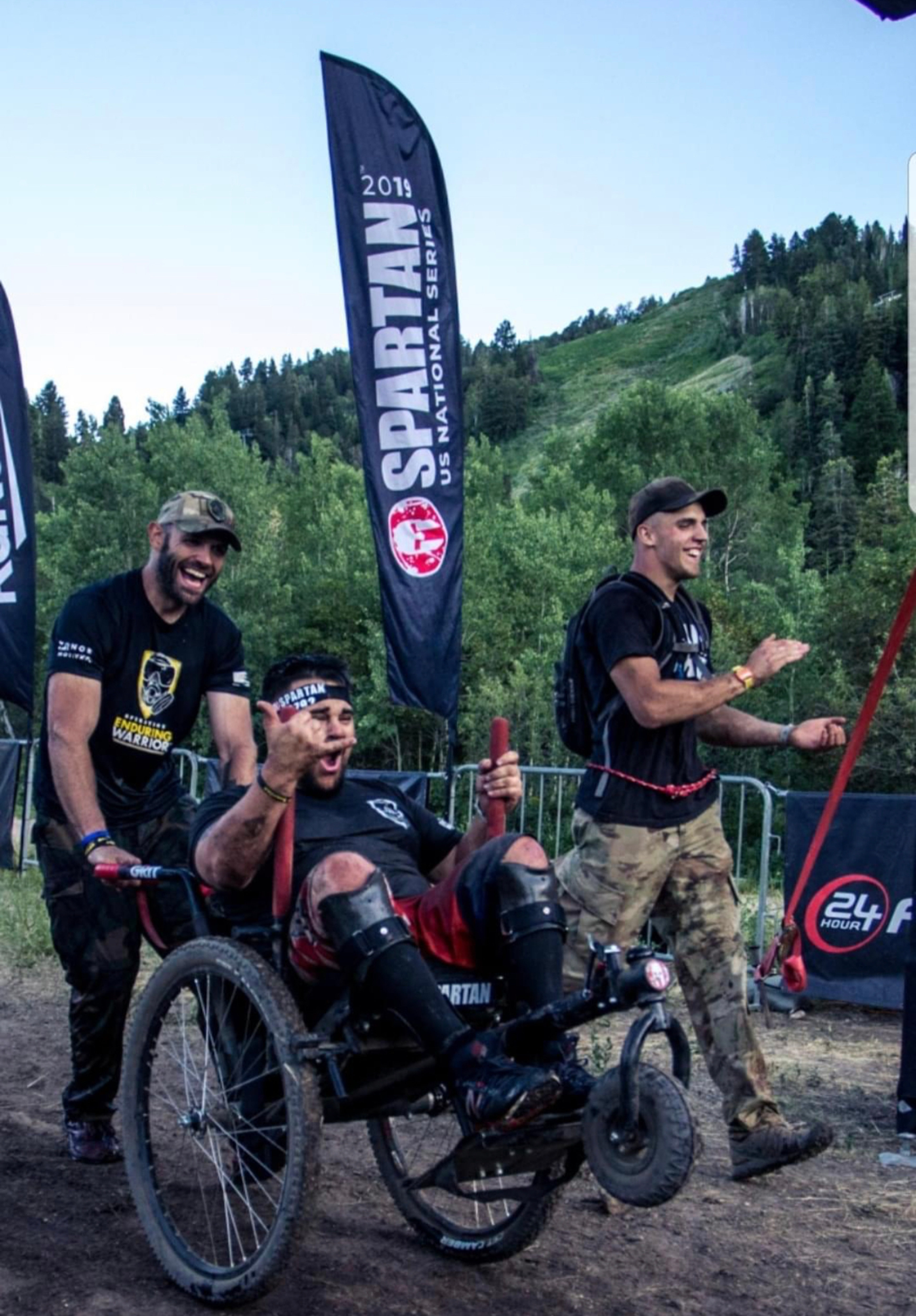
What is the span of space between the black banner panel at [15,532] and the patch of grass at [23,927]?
1.63 meters

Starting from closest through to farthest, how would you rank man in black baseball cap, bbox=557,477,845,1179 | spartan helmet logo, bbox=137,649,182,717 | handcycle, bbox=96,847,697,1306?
handcycle, bbox=96,847,697,1306
man in black baseball cap, bbox=557,477,845,1179
spartan helmet logo, bbox=137,649,182,717

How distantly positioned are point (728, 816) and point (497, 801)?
24.6 feet

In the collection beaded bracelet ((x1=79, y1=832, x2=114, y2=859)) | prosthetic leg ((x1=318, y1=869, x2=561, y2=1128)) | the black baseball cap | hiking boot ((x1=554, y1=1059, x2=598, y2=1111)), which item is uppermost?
the black baseball cap

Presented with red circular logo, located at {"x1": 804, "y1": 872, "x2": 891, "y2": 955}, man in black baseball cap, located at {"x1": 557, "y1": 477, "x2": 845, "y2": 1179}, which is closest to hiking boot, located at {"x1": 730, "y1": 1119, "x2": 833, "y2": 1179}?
man in black baseball cap, located at {"x1": 557, "y1": 477, "x2": 845, "y2": 1179}

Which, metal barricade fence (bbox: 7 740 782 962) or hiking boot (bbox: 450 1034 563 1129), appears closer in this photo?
hiking boot (bbox: 450 1034 563 1129)

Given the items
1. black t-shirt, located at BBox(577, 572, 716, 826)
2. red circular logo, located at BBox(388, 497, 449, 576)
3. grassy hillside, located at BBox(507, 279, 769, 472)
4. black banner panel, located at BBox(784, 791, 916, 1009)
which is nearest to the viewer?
black t-shirt, located at BBox(577, 572, 716, 826)

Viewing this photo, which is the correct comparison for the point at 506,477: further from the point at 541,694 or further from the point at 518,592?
the point at 541,694

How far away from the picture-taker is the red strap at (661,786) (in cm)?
430

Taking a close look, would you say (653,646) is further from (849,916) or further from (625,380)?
(625,380)

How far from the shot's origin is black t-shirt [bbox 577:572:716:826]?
4293 mm

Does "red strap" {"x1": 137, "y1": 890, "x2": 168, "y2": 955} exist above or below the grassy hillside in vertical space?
below

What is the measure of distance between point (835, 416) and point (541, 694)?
61.7m

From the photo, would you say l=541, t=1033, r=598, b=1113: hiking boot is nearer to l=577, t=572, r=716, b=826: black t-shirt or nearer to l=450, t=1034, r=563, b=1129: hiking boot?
l=450, t=1034, r=563, b=1129: hiking boot

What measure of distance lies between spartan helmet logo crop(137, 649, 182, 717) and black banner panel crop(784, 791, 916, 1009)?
4.54 metres
